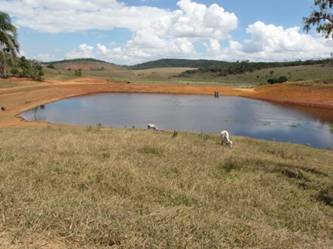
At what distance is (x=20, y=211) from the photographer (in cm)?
475

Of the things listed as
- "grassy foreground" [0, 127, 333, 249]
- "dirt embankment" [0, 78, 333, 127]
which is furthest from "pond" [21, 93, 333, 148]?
"grassy foreground" [0, 127, 333, 249]

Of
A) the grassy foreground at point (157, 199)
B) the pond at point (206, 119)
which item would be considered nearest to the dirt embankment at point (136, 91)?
the pond at point (206, 119)

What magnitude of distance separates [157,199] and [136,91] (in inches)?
2027

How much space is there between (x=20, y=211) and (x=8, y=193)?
2.67 ft

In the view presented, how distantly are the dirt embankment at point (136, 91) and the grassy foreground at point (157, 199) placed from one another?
21.6 metres

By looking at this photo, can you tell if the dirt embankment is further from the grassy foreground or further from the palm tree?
the grassy foreground

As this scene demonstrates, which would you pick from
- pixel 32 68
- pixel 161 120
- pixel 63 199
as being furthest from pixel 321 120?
pixel 32 68

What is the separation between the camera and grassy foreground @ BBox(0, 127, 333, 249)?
4426 mm

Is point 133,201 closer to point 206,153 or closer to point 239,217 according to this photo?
point 239,217

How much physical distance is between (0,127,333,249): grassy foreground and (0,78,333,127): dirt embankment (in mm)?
21646

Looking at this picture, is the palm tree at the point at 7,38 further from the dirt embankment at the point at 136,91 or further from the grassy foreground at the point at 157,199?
the grassy foreground at the point at 157,199

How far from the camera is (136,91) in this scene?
5791 cm

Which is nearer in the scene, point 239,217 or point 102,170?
point 239,217

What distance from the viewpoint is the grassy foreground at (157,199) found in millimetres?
4426
